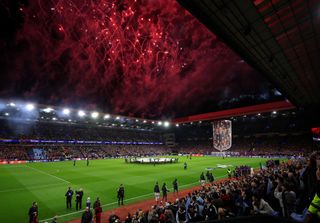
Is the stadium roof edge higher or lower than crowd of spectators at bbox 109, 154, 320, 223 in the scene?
higher

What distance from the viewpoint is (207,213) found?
28.0 feet

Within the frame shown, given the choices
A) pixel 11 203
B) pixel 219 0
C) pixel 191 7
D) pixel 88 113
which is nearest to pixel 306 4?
pixel 219 0

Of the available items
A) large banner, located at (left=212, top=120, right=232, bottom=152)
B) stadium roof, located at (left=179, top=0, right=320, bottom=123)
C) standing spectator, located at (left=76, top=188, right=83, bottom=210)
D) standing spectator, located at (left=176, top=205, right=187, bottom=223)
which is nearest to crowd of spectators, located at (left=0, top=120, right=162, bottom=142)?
large banner, located at (left=212, top=120, right=232, bottom=152)

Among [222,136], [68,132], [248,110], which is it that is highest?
[248,110]

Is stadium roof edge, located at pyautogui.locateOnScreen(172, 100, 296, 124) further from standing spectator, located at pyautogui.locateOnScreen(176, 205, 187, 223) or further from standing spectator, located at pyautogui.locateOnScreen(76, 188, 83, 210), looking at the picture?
standing spectator, located at pyautogui.locateOnScreen(176, 205, 187, 223)

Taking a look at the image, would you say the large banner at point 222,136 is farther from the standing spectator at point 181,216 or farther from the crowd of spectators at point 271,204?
the standing spectator at point 181,216

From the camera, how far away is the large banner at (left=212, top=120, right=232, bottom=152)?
46.6 metres

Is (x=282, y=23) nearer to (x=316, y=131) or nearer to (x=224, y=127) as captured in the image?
(x=224, y=127)

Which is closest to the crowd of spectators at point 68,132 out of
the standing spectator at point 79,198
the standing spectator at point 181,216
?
the standing spectator at point 79,198

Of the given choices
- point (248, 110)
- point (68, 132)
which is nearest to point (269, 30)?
point (248, 110)

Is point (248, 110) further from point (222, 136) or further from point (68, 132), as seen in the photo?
point (68, 132)

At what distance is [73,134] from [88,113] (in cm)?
1760

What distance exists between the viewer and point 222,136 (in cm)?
4819

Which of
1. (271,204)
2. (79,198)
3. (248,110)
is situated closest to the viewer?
(271,204)
